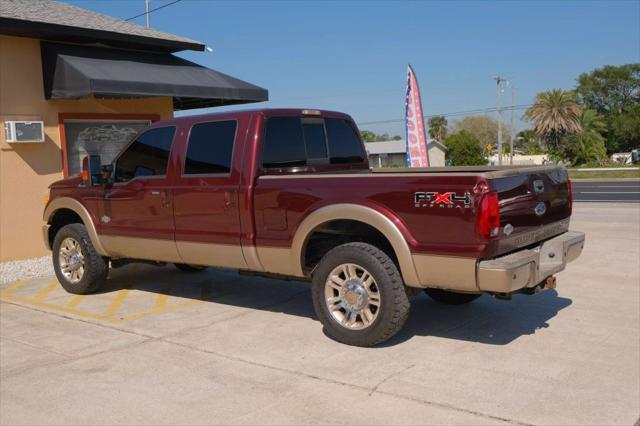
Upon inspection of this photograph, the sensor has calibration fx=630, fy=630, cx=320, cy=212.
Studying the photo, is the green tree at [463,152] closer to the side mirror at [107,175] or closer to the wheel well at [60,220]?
the wheel well at [60,220]

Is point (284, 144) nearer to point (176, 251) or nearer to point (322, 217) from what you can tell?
point (322, 217)

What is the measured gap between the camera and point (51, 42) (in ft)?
34.1

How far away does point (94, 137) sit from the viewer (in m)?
11.3

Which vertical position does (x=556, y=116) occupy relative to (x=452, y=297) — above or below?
above

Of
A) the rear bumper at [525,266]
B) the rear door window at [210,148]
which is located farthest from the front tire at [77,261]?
the rear bumper at [525,266]

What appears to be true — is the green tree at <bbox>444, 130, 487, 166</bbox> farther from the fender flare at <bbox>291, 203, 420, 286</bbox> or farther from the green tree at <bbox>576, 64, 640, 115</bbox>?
the fender flare at <bbox>291, 203, 420, 286</bbox>

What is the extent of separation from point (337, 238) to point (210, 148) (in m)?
1.61

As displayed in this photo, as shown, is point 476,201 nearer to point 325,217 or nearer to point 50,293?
point 325,217

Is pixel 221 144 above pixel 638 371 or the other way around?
above

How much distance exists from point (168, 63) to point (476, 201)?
8.82 meters

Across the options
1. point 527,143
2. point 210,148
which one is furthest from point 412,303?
point 527,143

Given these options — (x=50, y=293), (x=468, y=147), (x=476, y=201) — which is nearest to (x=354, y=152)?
(x=476, y=201)

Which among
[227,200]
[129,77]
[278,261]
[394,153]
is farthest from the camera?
[394,153]

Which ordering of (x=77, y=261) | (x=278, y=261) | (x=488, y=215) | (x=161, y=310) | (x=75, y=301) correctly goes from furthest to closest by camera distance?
(x=77, y=261) < (x=75, y=301) < (x=161, y=310) < (x=278, y=261) < (x=488, y=215)
